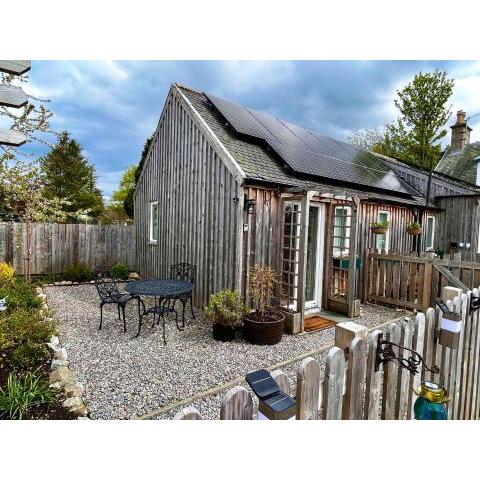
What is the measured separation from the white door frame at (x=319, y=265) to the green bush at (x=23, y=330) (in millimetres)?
4989

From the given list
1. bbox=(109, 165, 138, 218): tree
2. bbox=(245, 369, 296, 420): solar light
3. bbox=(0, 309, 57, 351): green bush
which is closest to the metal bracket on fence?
bbox=(245, 369, 296, 420): solar light

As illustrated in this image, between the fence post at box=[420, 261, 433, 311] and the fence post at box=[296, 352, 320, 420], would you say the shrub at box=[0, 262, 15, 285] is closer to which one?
the fence post at box=[296, 352, 320, 420]

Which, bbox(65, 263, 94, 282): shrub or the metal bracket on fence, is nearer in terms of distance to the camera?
the metal bracket on fence

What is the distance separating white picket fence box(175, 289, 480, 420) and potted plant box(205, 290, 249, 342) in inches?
116

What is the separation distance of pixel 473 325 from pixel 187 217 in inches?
231

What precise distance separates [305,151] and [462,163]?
11.9m

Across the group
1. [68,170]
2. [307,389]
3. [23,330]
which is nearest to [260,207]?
[23,330]

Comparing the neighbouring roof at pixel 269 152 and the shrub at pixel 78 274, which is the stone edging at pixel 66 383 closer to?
the neighbouring roof at pixel 269 152

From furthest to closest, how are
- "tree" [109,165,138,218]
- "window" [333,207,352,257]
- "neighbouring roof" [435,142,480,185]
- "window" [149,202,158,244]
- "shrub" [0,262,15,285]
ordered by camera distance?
1. "tree" [109,165,138,218]
2. "neighbouring roof" [435,142,480,185]
3. "window" [149,202,158,244]
4. "window" [333,207,352,257]
5. "shrub" [0,262,15,285]

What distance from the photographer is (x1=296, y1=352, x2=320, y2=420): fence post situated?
1.43 metres

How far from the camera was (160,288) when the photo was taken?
533 centimetres

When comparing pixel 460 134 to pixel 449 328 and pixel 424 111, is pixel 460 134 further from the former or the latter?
pixel 449 328
